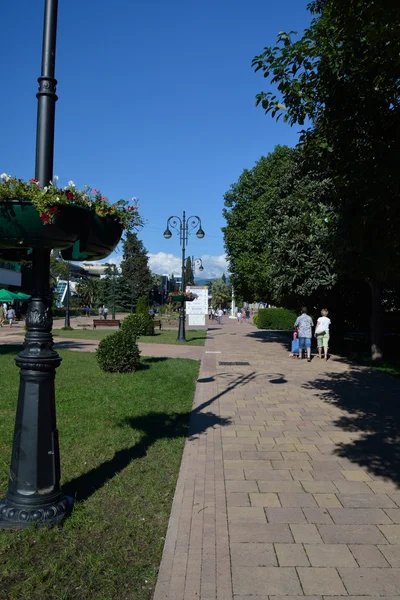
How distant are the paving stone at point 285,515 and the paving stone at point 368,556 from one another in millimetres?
523

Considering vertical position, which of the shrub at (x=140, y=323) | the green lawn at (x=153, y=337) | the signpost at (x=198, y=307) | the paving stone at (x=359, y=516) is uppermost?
the signpost at (x=198, y=307)

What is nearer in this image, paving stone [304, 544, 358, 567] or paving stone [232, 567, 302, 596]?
paving stone [232, 567, 302, 596]

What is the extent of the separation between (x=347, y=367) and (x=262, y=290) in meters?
12.2

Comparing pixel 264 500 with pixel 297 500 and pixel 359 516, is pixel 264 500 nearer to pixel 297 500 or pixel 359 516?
pixel 297 500

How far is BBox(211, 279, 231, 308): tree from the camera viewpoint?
355 ft

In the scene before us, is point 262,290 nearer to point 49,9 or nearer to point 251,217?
point 251,217

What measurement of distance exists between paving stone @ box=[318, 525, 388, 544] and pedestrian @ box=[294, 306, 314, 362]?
12.3 meters

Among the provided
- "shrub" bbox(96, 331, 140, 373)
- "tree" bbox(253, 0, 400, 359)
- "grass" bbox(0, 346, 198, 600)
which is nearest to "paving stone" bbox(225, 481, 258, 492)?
"grass" bbox(0, 346, 198, 600)

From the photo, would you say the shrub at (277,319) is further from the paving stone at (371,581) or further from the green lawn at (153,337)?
the paving stone at (371,581)

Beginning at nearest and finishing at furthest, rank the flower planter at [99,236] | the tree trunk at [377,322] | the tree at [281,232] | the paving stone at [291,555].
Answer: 1. the paving stone at [291,555]
2. the flower planter at [99,236]
3. the tree at [281,232]
4. the tree trunk at [377,322]

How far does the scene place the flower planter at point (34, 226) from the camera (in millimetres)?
3123

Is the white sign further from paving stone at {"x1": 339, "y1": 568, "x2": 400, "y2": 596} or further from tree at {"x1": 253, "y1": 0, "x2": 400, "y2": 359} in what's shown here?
paving stone at {"x1": 339, "y1": 568, "x2": 400, "y2": 596}

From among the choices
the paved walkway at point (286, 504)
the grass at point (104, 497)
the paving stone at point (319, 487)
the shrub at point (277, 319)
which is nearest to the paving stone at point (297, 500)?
the paved walkway at point (286, 504)

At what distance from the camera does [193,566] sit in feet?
9.91
